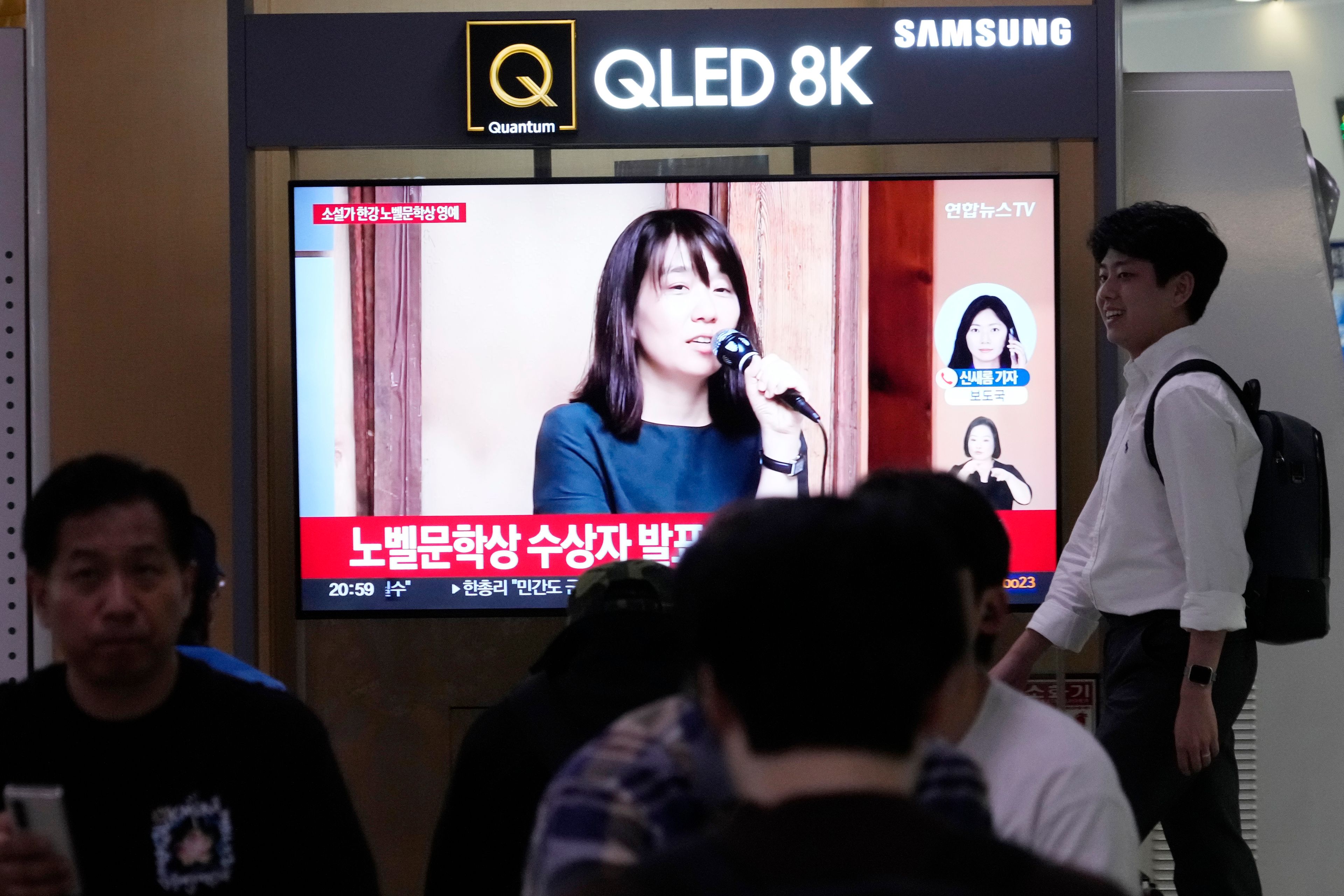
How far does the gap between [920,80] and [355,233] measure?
1644 mm

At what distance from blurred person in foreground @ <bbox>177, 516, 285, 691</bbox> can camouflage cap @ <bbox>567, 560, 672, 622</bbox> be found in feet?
1.66

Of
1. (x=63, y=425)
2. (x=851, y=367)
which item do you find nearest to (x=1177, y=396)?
(x=851, y=367)

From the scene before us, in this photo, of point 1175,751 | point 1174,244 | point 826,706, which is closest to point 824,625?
point 826,706

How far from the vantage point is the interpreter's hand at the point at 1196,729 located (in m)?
2.88

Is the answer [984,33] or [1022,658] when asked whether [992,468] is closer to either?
[1022,658]

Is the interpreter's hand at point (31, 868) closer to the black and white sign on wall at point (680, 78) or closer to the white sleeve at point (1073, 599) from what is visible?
the white sleeve at point (1073, 599)

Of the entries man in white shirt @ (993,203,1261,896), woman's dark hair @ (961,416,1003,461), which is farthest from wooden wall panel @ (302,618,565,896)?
man in white shirt @ (993,203,1261,896)

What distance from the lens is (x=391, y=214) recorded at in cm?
414

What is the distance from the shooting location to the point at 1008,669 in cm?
314

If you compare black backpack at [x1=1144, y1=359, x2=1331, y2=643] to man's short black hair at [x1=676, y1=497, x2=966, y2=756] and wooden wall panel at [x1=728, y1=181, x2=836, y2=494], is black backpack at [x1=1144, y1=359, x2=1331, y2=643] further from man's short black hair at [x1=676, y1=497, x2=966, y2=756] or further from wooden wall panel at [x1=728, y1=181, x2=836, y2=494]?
man's short black hair at [x1=676, y1=497, x2=966, y2=756]

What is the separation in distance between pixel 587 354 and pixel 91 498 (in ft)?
A: 7.66

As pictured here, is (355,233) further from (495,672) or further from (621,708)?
(621,708)

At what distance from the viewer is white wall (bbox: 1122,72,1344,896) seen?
408 cm

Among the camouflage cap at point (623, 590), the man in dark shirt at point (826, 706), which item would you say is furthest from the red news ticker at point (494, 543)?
the man in dark shirt at point (826, 706)
